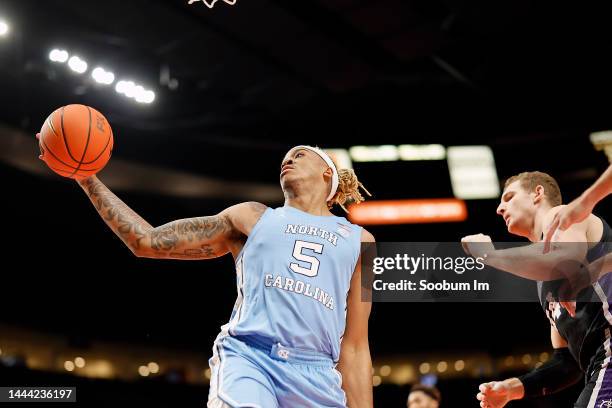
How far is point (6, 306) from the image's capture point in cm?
989

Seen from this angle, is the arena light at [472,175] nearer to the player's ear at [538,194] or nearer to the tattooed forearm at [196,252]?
the player's ear at [538,194]

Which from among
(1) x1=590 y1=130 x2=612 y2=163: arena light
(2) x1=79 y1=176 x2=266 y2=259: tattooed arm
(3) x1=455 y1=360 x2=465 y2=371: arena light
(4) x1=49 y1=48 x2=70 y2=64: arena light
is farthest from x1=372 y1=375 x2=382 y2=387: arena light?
(2) x1=79 y1=176 x2=266 y2=259: tattooed arm

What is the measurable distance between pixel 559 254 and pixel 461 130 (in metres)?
7.79

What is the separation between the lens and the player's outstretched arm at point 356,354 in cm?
272

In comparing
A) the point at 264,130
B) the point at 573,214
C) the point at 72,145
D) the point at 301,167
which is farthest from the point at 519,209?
the point at 264,130

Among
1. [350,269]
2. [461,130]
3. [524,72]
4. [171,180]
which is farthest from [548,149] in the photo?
[350,269]

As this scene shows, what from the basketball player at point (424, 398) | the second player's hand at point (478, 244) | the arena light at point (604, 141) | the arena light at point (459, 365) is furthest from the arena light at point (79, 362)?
the second player's hand at point (478, 244)

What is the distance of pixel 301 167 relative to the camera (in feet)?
10.4

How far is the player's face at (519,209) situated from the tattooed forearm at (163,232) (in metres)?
1.29

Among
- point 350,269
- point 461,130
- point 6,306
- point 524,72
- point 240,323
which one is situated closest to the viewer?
point 240,323

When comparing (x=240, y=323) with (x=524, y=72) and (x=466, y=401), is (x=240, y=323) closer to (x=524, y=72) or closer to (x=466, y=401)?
(x=524, y=72)

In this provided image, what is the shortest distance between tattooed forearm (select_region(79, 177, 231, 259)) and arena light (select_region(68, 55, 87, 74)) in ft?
17.3

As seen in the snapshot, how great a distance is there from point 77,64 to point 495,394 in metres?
6.05

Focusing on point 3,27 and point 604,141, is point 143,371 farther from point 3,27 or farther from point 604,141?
point 604,141
